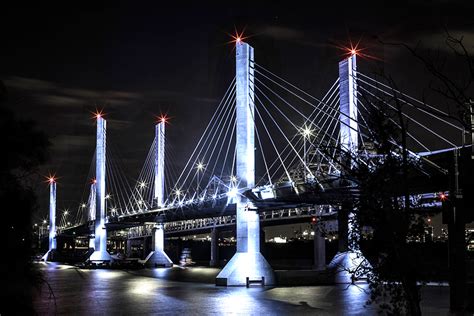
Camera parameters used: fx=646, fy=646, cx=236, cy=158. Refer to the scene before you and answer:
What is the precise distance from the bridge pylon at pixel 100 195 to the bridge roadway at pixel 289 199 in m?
2.34

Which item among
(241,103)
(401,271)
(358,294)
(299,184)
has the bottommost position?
(358,294)

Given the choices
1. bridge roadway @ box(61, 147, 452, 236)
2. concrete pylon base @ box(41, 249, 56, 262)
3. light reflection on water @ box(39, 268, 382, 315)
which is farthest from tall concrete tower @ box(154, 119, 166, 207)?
concrete pylon base @ box(41, 249, 56, 262)

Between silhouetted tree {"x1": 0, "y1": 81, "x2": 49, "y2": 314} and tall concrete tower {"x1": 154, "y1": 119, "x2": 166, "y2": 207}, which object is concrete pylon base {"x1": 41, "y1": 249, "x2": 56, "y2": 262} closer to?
tall concrete tower {"x1": 154, "y1": 119, "x2": 166, "y2": 207}

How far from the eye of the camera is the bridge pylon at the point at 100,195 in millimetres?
93537

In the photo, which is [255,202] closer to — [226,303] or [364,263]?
[226,303]

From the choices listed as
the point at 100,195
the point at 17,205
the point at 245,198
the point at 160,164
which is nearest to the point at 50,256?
the point at 100,195

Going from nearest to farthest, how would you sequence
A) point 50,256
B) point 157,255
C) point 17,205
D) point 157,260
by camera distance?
point 17,205 → point 157,260 → point 157,255 → point 50,256

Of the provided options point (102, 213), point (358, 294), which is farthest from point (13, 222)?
point (102, 213)

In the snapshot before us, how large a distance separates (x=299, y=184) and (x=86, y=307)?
15.9 m

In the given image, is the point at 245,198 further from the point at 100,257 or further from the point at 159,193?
the point at 100,257

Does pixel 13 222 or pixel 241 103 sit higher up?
pixel 241 103

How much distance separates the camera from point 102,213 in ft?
317

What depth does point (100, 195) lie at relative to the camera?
97.4 metres

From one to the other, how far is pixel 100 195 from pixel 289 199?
59.3 meters
